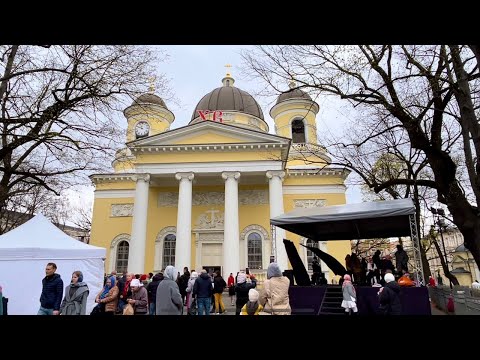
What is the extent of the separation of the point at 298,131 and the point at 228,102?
302 inches

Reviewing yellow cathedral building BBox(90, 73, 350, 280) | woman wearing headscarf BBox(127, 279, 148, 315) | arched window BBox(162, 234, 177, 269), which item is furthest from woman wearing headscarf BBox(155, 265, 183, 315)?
arched window BBox(162, 234, 177, 269)

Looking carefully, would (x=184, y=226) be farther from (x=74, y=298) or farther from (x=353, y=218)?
(x=74, y=298)

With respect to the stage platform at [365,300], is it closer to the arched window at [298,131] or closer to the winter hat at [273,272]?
the winter hat at [273,272]

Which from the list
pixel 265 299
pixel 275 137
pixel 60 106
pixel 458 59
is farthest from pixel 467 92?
pixel 275 137

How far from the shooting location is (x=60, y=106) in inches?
365

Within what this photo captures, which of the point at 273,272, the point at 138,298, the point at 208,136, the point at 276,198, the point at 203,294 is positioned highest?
the point at 208,136

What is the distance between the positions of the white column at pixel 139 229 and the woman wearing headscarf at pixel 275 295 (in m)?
18.8

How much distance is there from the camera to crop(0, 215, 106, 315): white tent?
395 inches

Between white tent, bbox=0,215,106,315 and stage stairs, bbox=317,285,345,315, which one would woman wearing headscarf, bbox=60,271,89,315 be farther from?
stage stairs, bbox=317,285,345,315

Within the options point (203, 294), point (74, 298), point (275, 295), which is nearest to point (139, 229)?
point (203, 294)

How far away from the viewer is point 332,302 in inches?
369
